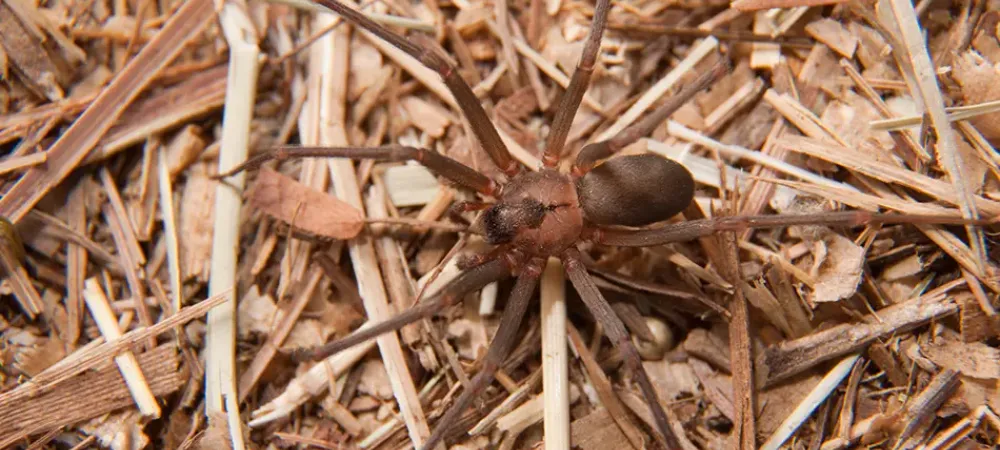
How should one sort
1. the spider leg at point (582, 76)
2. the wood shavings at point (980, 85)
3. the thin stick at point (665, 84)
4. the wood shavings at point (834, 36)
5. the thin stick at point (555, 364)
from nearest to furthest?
the wood shavings at point (980, 85) → the thin stick at point (555, 364) → the spider leg at point (582, 76) → the wood shavings at point (834, 36) → the thin stick at point (665, 84)

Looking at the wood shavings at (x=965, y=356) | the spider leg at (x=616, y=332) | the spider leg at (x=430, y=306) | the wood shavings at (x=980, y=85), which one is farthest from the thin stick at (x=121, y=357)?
the wood shavings at (x=980, y=85)

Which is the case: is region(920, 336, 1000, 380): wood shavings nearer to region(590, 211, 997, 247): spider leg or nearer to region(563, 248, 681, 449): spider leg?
region(590, 211, 997, 247): spider leg

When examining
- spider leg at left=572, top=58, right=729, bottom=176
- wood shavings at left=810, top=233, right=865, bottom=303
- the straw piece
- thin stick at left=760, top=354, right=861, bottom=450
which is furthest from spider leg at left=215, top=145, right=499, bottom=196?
thin stick at left=760, top=354, right=861, bottom=450

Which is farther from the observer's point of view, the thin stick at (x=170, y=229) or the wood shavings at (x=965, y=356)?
the thin stick at (x=170, y=229)

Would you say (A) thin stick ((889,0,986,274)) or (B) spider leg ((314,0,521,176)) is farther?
(B) spider leg ((314,0,521,176))

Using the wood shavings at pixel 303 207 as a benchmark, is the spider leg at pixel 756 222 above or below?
below

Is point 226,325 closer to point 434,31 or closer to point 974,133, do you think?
point 434,31

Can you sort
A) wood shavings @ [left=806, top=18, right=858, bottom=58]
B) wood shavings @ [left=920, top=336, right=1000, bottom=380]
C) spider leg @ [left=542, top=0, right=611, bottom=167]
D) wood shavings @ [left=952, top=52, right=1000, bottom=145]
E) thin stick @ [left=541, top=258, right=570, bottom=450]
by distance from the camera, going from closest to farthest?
wood shavings @ [left=920, top=336, right=1000, bottom=380] < wood shavings @ [left=952, top=52, right=1000, bottom=145] < thin stick @ [left=541, top=258, right=570, bottom=450] < spider leg @ [left=542, top=0, right=611, bottom=167] < wood shavings @ [left=806, top=18, right=858, bottom=58]

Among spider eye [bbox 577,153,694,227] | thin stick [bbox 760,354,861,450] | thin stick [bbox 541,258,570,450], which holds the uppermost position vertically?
spider eye [bbox 577,153,694,227]

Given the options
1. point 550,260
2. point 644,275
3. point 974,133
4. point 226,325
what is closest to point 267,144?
point 226,325

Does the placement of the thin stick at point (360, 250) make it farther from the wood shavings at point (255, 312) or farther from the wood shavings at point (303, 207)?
the wood shavings at point (255, 312)
